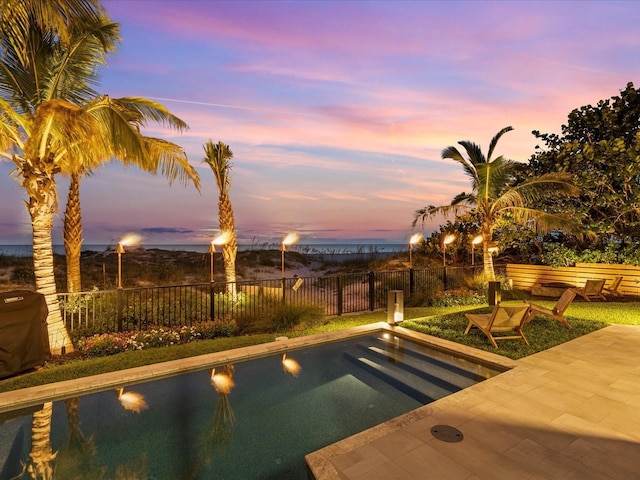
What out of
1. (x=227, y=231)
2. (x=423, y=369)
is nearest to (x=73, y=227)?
(x=227, y=231)

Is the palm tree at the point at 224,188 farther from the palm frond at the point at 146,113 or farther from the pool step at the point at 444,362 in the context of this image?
the pool step at the point at 444,362

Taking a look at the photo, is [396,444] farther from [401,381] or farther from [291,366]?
[291,366]

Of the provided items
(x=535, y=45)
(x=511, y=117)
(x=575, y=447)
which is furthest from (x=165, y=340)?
(x=511, y=117)

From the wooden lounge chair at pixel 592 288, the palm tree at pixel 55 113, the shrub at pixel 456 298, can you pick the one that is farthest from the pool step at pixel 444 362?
the wooden lounge chair at pixel 592 288

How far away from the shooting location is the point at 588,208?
43.1 ft

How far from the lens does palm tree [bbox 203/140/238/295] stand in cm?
1252

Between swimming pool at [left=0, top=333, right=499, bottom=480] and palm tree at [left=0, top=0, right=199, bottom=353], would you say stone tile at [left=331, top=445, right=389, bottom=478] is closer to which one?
swimming pool at [left=0, top=333, right=499, bottom=480]

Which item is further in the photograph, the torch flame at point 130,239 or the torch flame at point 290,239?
the torch flame at point 290,239

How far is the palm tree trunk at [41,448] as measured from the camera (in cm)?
310

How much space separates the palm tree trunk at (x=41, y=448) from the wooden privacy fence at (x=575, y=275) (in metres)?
15.9

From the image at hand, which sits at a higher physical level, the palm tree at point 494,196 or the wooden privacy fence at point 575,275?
the palm tree at point 494,196

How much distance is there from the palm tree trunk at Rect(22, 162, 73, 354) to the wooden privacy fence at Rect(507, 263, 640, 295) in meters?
16.0

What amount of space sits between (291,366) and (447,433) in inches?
125

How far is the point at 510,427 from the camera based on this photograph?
3.49m
